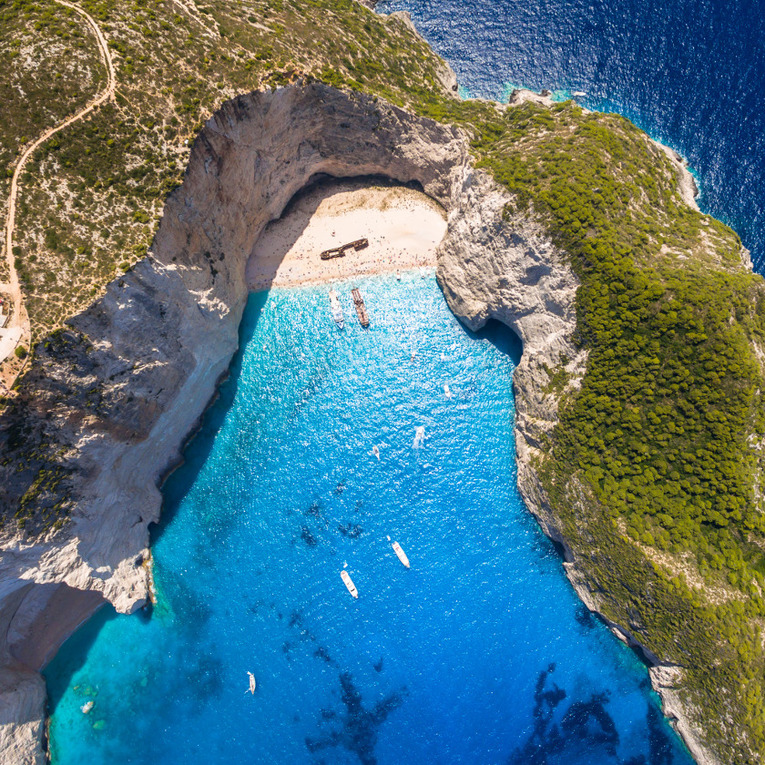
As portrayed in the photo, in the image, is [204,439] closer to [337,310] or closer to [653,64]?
[337,310]

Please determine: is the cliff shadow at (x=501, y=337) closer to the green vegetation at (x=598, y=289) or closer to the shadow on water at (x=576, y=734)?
the green vegetation at (x=598, y=289)

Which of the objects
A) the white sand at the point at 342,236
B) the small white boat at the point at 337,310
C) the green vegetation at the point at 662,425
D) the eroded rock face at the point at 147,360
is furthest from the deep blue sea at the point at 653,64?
the small white boat at the point at 337,310

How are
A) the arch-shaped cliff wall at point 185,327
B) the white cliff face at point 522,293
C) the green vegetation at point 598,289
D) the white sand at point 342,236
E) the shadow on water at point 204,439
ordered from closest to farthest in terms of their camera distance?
the green vegetation at point 598,289
the arch-shaped cliff wall at point 185,327
the white cliff face at point 522,293
the shadow on water at point 204,439
the white sand at point 342,236

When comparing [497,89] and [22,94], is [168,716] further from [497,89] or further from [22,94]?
[497,89]

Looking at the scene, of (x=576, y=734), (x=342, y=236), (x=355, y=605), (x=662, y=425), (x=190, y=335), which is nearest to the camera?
(x=662, y=425)

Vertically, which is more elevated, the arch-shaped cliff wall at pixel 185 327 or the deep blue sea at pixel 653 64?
the deep blue sea at pixel 653 64

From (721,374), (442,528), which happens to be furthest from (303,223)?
(721,374)

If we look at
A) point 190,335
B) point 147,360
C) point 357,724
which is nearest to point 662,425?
point 357,724
